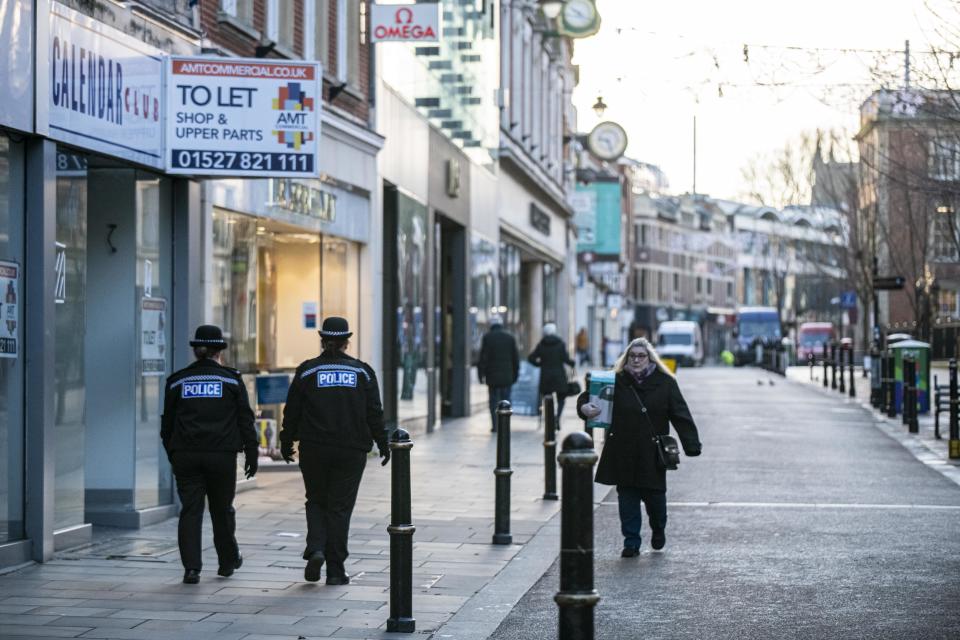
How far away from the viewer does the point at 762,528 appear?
13.0 meters

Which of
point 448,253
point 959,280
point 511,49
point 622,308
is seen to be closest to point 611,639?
point 448,253

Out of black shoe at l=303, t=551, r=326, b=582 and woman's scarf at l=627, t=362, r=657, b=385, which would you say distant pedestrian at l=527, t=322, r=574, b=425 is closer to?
woman's scarf at l=627, t=362, r=657, b=385

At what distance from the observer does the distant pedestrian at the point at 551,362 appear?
25656mm

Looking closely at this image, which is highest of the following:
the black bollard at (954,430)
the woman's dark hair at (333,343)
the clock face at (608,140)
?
the clock face at (608,140)

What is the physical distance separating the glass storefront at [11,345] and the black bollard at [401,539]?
11.3 ft

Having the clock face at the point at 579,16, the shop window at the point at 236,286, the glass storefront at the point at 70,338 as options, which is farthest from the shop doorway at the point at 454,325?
the glass storefront at the point at 70,338

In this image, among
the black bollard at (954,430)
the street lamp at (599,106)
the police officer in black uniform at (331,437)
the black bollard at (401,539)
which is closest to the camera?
the black bollard at (401,539)

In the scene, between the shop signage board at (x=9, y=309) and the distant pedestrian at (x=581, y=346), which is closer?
the shop signage board at (x=9, y=309)

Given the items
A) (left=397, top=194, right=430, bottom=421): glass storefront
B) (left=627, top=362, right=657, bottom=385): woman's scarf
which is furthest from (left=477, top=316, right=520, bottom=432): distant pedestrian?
(left=627, top=362, right=657, bottom=385): woman's scarf

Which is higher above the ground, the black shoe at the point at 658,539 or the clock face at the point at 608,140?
the clock face at the point at 608,140

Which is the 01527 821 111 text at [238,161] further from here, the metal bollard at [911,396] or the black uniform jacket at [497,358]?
the metal bollard at [911,396]

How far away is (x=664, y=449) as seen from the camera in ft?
38.4

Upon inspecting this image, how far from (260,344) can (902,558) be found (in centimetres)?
847

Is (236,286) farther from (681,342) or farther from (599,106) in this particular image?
(681,342)
